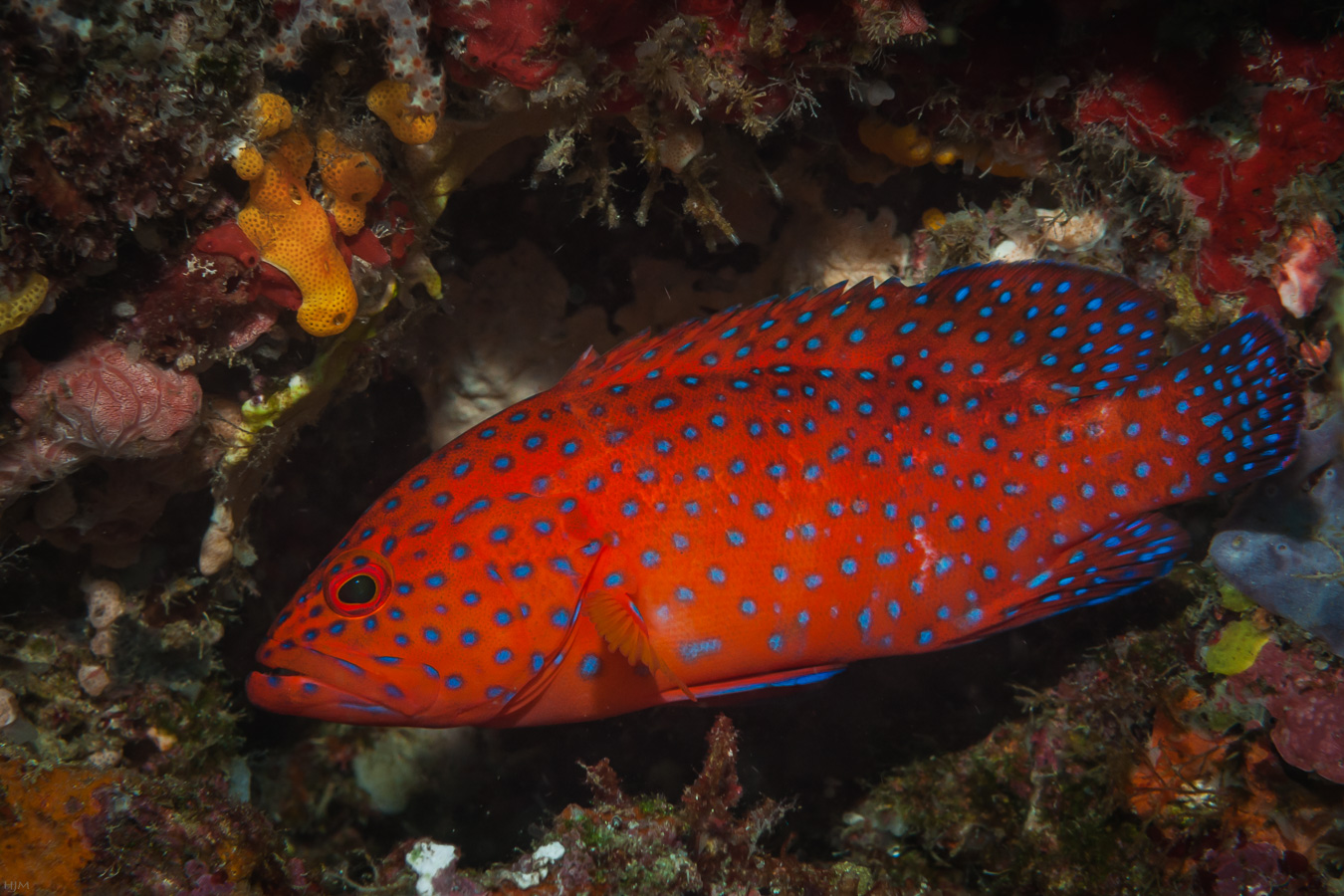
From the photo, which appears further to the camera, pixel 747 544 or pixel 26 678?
pixel 26 678

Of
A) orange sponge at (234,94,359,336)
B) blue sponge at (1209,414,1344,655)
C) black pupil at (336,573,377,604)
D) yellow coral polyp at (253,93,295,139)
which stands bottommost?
blue sponge at (1209,414,1344,655)

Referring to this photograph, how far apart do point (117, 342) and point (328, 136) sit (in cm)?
115

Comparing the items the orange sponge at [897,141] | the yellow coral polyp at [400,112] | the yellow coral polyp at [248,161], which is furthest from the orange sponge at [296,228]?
the orange sponge at [897,141]

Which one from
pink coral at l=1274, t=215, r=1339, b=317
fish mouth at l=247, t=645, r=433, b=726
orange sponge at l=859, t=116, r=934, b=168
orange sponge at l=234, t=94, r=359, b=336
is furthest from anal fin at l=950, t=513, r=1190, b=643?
orange sponge at l=234, t=94, r=359, b=336

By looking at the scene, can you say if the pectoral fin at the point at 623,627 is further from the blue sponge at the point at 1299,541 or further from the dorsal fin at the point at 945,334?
the blue sponge at the point at 1299,541

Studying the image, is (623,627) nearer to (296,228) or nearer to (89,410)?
(296,228)

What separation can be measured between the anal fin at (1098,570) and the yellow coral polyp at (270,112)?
3.55 metres

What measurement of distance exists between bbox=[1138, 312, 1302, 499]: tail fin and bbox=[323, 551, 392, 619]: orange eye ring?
3.43 meters

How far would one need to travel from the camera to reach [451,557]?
9.66 ft

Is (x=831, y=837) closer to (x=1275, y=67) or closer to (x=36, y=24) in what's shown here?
(x=1275, y=67)

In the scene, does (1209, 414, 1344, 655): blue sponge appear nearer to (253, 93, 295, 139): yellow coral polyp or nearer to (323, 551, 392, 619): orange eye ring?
(323, 551, 392, 619): orange eye ring

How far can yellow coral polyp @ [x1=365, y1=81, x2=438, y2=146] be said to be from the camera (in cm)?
281

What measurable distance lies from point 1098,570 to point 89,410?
4276 millimetres

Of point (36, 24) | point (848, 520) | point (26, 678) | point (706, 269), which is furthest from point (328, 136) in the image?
point (26, 678)
